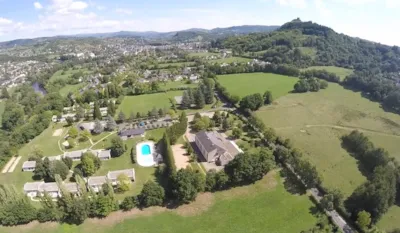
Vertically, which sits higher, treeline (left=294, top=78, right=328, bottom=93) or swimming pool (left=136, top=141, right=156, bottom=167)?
treeline (left=294, top=78, right=328, bottom=93)

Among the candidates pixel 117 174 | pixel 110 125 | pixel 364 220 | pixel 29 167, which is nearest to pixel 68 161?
pixel 29 167

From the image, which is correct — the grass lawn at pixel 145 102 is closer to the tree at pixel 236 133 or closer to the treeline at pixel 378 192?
the tree at pixel 236 133

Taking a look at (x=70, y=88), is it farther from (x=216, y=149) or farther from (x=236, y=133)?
(x=216, y=149)

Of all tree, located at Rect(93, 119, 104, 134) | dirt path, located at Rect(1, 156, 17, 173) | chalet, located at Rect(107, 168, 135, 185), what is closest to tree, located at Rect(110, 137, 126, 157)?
chalet, located at Rect(107, 168, 135, 185)

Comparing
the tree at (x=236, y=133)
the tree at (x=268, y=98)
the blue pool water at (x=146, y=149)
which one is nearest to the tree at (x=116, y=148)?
the blue pool water at (x=146, y=149)

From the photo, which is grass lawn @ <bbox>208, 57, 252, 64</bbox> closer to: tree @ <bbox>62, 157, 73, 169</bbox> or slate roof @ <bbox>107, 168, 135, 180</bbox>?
slate roof @ <bbox>107, 168, 135, 180</bbox>

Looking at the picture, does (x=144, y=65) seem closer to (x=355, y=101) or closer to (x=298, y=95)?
(x=298, y=95)

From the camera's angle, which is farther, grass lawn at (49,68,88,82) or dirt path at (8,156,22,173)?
grass lawn at (49,68,88,82)
